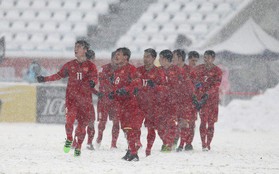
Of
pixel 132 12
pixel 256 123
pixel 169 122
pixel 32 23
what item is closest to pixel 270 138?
pixel 256 123

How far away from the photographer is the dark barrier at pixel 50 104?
21.1 metres

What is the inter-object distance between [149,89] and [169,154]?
1.18 meters

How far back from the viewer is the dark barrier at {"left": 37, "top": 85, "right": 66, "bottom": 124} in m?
21.1

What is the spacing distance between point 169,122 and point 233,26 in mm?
20077

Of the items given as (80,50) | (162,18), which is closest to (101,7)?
(162,18)

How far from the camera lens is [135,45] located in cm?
3200

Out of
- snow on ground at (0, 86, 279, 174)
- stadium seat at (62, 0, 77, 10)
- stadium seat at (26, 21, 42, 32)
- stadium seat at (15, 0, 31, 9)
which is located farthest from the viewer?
stadium seat at (15, 0, 31, 9)

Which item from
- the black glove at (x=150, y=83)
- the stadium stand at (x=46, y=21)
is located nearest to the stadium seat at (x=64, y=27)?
the stadium stand at (x=46, y=21)

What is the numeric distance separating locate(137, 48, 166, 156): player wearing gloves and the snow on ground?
52 cm

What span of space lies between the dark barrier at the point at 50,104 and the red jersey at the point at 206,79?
829 cm

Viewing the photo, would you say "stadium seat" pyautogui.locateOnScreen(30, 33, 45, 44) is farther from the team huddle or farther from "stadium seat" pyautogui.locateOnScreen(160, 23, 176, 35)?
the team huddle

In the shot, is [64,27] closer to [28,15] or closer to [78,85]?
[28,15]

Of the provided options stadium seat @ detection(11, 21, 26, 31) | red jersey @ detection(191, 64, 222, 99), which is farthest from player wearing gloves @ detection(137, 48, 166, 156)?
stadium seat @ detection(11, 21, 26, 31)

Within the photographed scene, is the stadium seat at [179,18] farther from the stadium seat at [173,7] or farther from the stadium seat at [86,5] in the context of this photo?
the stadium seat at [86,5]
